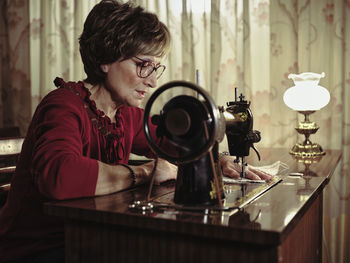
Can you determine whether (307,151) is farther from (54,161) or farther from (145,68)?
(54,161)

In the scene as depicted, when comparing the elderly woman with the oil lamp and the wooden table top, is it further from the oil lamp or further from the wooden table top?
the oil lamp

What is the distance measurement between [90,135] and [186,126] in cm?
58

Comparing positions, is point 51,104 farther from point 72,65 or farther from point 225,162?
point 72,65

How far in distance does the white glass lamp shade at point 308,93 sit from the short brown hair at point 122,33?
3.27 ft

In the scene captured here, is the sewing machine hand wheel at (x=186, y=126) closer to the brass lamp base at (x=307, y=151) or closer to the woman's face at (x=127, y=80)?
the woman's face at (x=127, y=80)

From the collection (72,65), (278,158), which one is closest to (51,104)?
(278,158)

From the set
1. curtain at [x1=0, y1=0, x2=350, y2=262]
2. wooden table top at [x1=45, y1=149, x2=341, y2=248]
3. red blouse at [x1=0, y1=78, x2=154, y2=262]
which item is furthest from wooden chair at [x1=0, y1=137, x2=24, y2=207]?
curtain at [x1=0, y1=0, x2=350, y2=262]

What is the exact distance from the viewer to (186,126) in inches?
40.3

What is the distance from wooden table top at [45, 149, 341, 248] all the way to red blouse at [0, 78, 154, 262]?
0.09 meters

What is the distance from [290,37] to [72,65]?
175 cm

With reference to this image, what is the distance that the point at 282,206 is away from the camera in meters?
1.03

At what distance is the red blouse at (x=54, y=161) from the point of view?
116cm

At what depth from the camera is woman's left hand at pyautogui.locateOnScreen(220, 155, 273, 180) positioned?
4.57ft

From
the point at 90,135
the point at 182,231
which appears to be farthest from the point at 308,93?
the point at 182,231
